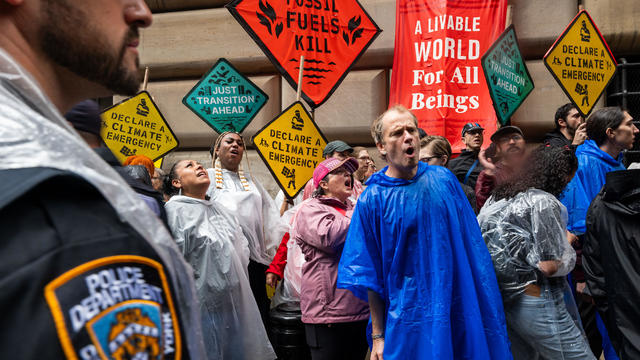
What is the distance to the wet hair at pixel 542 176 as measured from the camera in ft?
11.8

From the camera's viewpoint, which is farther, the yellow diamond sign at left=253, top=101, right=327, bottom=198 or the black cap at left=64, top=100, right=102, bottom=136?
the yellow diamond sign at left=253, top=101, right=327, bottom=198

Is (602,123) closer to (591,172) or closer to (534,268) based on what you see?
(591,172)

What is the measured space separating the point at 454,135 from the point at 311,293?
2.98 meters

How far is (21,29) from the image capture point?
0.75m

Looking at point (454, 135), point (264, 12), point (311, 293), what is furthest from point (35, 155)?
point (454, 135)

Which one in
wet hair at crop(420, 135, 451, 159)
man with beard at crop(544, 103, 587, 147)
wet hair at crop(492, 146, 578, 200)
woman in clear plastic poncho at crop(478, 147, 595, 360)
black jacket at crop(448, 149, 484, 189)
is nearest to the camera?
woman in clear plastic poncho at crop(478, 147, 595, 360)

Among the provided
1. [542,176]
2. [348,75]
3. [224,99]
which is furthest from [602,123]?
[224,99]

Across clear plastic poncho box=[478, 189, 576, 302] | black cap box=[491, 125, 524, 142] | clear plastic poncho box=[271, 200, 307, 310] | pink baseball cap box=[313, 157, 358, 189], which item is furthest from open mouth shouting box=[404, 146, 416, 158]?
black cap box=[491, 125, 524, 142]

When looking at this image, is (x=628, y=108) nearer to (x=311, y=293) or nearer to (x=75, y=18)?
(x=311, y=293)

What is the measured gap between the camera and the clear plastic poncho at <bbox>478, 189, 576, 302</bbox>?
11.0 ft

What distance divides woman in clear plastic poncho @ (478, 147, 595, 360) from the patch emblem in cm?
308

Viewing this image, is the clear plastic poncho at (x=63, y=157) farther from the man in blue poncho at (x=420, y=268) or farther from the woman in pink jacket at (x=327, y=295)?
the woman in pink jacket at (x=327, y=295)

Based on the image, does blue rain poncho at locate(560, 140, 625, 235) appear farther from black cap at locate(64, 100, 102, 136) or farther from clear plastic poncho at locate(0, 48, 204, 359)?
clear plastic poncho at locate(0, 48, 204, 359)

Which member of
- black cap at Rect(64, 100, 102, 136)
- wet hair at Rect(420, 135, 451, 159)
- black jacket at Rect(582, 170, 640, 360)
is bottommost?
black jacket at Rect(582, 170, 640, 360)
